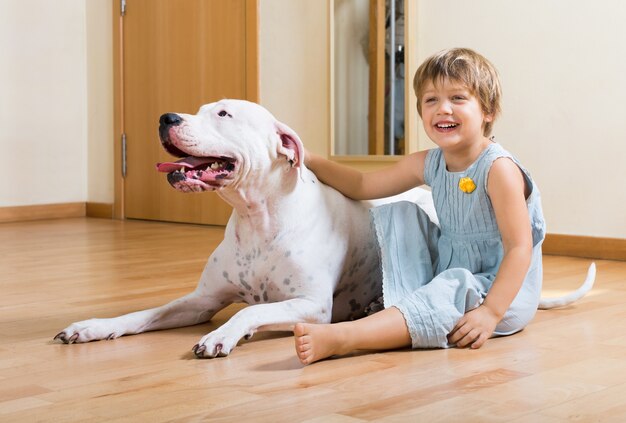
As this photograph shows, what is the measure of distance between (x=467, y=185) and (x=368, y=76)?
185 centimetres

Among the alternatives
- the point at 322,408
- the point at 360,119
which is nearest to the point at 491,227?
the point at 322,408

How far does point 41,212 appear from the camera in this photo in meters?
4.79

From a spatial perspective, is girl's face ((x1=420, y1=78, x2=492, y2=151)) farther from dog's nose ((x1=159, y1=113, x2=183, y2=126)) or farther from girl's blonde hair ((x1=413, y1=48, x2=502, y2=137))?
dog's nose ((x1=159, y1=113, x2=183, y2=126))

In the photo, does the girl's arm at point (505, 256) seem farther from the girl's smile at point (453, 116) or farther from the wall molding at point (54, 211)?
the wall molding at point (54, 211)

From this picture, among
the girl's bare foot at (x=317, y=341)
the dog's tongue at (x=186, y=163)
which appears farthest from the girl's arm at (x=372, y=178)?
the girl's bare foot at (x=317, y=341)

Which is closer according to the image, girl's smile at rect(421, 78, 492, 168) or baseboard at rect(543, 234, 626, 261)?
girl's smile at rect(421, 78, 492, 168)

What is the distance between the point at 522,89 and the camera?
3.25 meters

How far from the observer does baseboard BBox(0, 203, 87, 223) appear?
4.64m

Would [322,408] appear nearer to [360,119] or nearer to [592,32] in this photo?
[592,32]

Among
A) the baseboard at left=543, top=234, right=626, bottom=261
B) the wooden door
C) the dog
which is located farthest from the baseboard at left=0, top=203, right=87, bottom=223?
the dog

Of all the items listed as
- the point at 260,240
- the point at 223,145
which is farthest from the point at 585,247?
the point at 223,145

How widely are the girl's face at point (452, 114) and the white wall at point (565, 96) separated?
137 centimetres

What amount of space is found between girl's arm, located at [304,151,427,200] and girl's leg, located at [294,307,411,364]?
36 centimetres

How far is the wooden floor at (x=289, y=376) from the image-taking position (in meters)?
1.25
